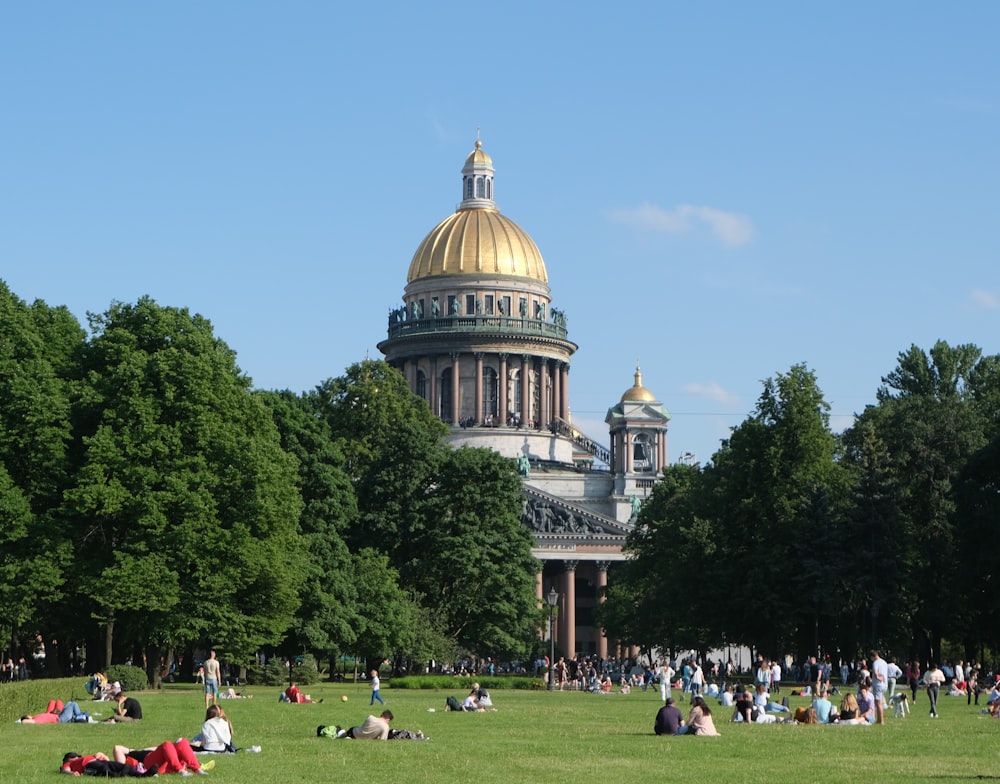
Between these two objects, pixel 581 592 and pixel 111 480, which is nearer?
pixel 111 480

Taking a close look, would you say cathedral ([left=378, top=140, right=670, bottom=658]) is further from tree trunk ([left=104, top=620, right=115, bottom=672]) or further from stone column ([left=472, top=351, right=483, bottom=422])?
tree trunk ([left=104, top=620, right=115, bottom=672])

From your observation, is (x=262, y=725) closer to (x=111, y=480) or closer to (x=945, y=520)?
(x=111, y=480)

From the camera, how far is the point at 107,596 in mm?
51500

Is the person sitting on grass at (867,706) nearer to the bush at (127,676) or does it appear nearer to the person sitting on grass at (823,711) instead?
the person sitting on grass at (823,711)

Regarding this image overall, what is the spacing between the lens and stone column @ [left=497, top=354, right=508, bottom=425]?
5349 inches

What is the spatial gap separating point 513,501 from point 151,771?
56041 millimetres

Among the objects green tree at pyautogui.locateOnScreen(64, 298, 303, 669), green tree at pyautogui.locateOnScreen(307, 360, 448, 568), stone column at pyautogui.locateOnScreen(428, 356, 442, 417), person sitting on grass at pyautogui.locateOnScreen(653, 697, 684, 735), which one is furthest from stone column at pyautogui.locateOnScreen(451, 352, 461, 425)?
person sitting on grass at pyautogui.locateOnScreen(653, 697, 684, 735)

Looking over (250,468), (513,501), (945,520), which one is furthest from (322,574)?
(945,520)

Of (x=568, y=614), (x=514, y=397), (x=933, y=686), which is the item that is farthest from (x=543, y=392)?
(x=933, y=686)

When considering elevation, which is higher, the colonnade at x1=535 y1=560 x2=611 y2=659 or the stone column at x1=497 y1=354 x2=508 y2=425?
the stone column at x1=497 y1=354 x2=508 y2=425

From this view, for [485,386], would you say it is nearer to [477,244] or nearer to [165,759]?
[477,244]

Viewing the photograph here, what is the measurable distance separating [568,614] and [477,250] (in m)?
29.5

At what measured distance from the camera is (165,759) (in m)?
25.1

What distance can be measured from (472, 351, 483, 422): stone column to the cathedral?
10 cm
